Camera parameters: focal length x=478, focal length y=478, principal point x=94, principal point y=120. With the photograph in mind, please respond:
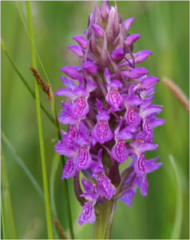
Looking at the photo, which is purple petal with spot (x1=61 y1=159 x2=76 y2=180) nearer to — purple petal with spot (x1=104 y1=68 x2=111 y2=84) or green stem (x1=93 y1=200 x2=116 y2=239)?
green stem (x1=93 y1=200 x2=116 y2=239)

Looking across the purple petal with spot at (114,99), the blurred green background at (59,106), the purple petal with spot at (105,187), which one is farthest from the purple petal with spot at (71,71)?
the blurred green background at (59,106)

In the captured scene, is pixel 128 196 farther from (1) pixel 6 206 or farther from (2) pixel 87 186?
(1) pixel 6 206

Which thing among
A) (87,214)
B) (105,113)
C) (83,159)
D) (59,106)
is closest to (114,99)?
(105,113)

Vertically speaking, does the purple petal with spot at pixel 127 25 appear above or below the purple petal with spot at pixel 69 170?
above

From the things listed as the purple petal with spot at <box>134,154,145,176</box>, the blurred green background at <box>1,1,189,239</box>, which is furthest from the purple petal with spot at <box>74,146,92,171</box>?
the blurred green background at <box>1,1,189,239</box>

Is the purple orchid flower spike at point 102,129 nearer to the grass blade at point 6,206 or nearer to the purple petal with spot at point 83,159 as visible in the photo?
the purple petal with spot at point 83,159
